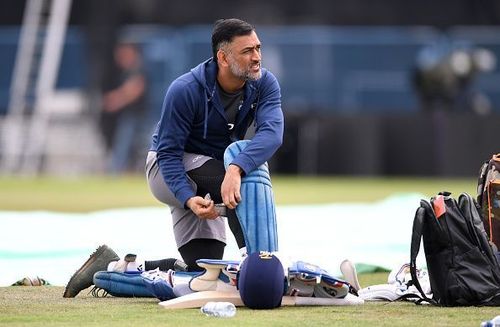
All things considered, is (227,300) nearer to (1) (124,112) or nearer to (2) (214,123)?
(2) (214,123)

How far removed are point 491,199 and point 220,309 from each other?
57.7 inches

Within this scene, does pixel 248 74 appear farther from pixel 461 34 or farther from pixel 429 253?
pixel 461 34

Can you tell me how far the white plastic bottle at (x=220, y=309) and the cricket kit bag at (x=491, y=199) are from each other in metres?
1.37

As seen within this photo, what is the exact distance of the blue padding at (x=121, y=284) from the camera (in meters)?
6.04

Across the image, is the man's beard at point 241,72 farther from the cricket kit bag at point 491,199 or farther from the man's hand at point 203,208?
the cricket kit bag at point 491,199

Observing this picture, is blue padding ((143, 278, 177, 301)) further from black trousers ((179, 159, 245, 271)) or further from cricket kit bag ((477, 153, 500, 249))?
cricket kit bag ((477, 153, 500, 249))

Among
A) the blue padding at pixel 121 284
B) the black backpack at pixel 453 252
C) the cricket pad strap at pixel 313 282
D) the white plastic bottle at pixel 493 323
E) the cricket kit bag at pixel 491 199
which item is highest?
the cricket kit bag at pixel 491 199

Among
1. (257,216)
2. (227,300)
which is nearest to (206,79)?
(257,216)

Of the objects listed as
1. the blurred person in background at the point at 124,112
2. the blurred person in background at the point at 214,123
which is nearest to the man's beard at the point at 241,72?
the blurred person in background at the point at 214,123

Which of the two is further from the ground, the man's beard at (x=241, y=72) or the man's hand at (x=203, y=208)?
the man's beard at (x=241, y=72)

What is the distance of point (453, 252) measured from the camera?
5617mm

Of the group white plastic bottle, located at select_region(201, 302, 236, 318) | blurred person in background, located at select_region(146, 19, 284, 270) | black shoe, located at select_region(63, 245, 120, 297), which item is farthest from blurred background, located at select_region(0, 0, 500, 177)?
white plastic bottle, located at select_region(201, 302, 236, 318)

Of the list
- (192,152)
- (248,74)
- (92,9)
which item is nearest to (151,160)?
(192,152)

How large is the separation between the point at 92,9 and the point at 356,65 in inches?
173
